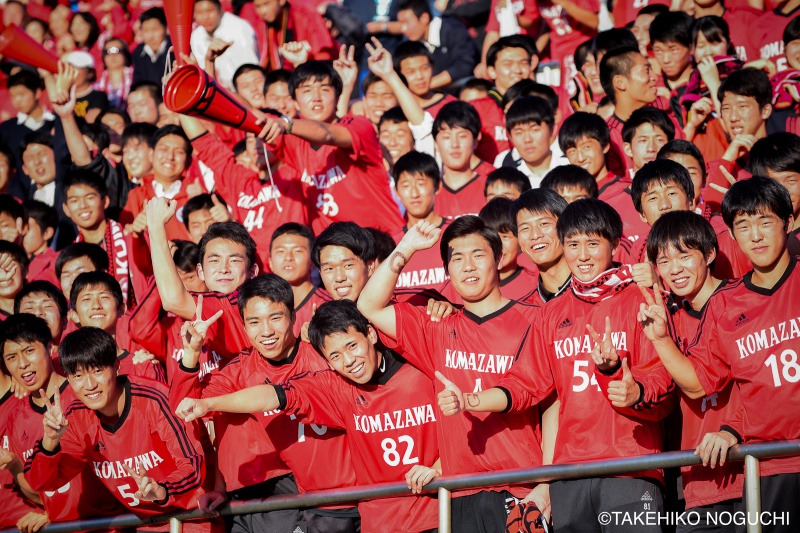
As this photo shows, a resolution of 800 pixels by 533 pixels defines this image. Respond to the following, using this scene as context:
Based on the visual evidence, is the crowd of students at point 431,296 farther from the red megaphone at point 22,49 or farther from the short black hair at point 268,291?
the red megaphone at point 22,49

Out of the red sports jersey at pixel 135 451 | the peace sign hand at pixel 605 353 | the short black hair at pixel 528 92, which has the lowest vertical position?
the red sports jersey at pixel 135 451

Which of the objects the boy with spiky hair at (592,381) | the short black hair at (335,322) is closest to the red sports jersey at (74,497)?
the short black hair at (335,322)

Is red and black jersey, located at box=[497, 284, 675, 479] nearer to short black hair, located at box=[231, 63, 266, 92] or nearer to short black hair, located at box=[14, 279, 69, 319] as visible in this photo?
short black hair, located at box=[14, 279, 69, 319]

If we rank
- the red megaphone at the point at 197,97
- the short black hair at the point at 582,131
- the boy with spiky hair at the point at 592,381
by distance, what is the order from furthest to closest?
the short black hair at the point at 582,131 → the red megaphone at the point at 197,97 → the boy with spiky hair at the point at 592,381

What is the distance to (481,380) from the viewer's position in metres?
5.05

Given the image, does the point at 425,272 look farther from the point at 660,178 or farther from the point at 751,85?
the point at 751,85

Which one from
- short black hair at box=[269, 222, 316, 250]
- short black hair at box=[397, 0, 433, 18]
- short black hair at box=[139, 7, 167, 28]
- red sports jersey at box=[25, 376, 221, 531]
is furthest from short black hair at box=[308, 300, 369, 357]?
short black hair at box=[139, 7, 167, 28]

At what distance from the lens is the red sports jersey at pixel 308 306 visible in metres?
6.27

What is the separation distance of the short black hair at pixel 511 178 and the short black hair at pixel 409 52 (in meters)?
2.53

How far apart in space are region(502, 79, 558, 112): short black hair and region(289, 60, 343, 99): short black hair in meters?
1.54

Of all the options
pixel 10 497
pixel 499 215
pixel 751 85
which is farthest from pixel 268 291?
pixel 751 85

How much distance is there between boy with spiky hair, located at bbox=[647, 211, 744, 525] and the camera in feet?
15.4

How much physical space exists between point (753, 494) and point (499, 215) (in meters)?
2.57

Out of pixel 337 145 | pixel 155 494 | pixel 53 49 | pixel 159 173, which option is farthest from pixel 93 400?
pixel 53 49
